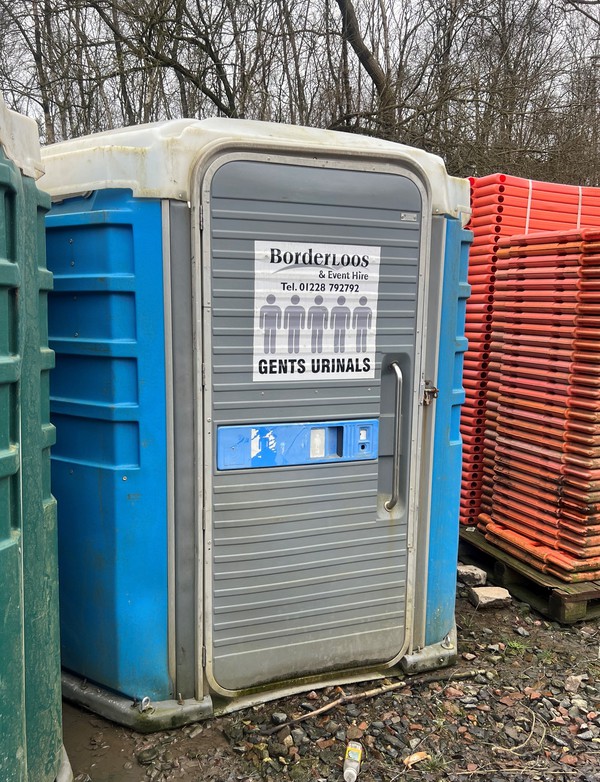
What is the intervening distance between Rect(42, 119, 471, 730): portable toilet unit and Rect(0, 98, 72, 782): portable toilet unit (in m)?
0.50

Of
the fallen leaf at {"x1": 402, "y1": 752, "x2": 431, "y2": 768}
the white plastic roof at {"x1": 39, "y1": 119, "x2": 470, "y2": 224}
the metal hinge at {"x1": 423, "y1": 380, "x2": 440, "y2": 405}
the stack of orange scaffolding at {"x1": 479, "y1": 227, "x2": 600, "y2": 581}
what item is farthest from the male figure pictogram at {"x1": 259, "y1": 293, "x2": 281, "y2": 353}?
the stack of orange scaffolding at {"x1": 479, "y1": 227, "x2": 600, "y2": 581}

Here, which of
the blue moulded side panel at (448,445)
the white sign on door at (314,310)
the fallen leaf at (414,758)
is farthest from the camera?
the blue moulded side panel at (448,445)

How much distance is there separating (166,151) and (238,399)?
109 centimetres

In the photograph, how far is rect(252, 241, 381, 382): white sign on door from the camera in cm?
294

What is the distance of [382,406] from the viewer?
327cm

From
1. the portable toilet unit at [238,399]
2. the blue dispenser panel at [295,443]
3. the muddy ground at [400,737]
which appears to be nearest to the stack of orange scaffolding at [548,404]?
the muddy ground at [400,737]

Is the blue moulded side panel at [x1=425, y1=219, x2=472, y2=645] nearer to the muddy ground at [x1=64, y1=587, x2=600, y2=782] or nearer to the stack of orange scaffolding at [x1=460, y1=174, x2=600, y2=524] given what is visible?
the muddy ground at [x1=64, y1=587, x2=600, y2=782]

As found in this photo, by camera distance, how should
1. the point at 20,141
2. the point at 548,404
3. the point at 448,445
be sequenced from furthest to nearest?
1. the point at 548,404
2. the point at 448,445
3. the point at 20,141

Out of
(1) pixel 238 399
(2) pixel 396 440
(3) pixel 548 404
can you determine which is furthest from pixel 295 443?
(3) pixel 548 404

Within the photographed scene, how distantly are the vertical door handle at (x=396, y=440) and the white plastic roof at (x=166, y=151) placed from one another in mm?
1023

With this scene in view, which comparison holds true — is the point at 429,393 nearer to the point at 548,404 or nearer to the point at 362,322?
the point at 362,322

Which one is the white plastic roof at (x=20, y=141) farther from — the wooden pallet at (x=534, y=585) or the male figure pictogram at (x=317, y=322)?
the wooden pallet at (x=534, y=585)

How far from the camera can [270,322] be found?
2.96 meters

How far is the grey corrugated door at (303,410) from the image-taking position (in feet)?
9.42
